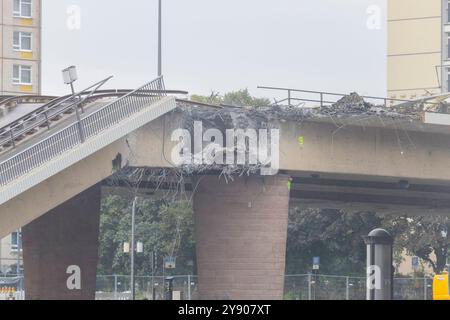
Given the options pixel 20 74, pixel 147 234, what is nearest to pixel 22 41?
pixel 20 74

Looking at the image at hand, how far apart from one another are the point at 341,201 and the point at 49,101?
61.9 feet

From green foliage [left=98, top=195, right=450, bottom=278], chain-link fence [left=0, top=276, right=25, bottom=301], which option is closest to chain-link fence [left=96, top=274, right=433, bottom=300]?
chain-link fence [left=0, top=276, right=25, bottom=301]

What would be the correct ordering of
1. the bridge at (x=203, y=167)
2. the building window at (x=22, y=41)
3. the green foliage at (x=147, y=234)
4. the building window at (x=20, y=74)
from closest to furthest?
the bridge at (x=203, y=167) < the green foliage at (x=147, y=234) < the building window at (x=22, y=41) < the building window at (x=20, y=74)

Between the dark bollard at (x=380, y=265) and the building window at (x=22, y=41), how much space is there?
83816 mm

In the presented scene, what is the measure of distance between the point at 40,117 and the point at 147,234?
55359 millimetres

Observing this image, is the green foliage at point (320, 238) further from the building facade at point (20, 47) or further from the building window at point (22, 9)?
the building window at point (22, 9)

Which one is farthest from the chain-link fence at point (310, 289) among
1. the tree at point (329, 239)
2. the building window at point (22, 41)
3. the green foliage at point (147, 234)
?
the building window at point (22, 41)

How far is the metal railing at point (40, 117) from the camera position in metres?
34.4

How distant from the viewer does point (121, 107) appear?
34.8 metres

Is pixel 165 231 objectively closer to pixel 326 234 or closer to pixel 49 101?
pixel 326 234

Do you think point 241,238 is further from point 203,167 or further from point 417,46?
point 417,46

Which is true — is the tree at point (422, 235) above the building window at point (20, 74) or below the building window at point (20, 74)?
below

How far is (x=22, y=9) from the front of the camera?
106 m

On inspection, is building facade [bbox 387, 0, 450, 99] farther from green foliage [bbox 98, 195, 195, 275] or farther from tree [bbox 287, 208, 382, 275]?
green foliage [bbox 98, 195, 195, 275]
